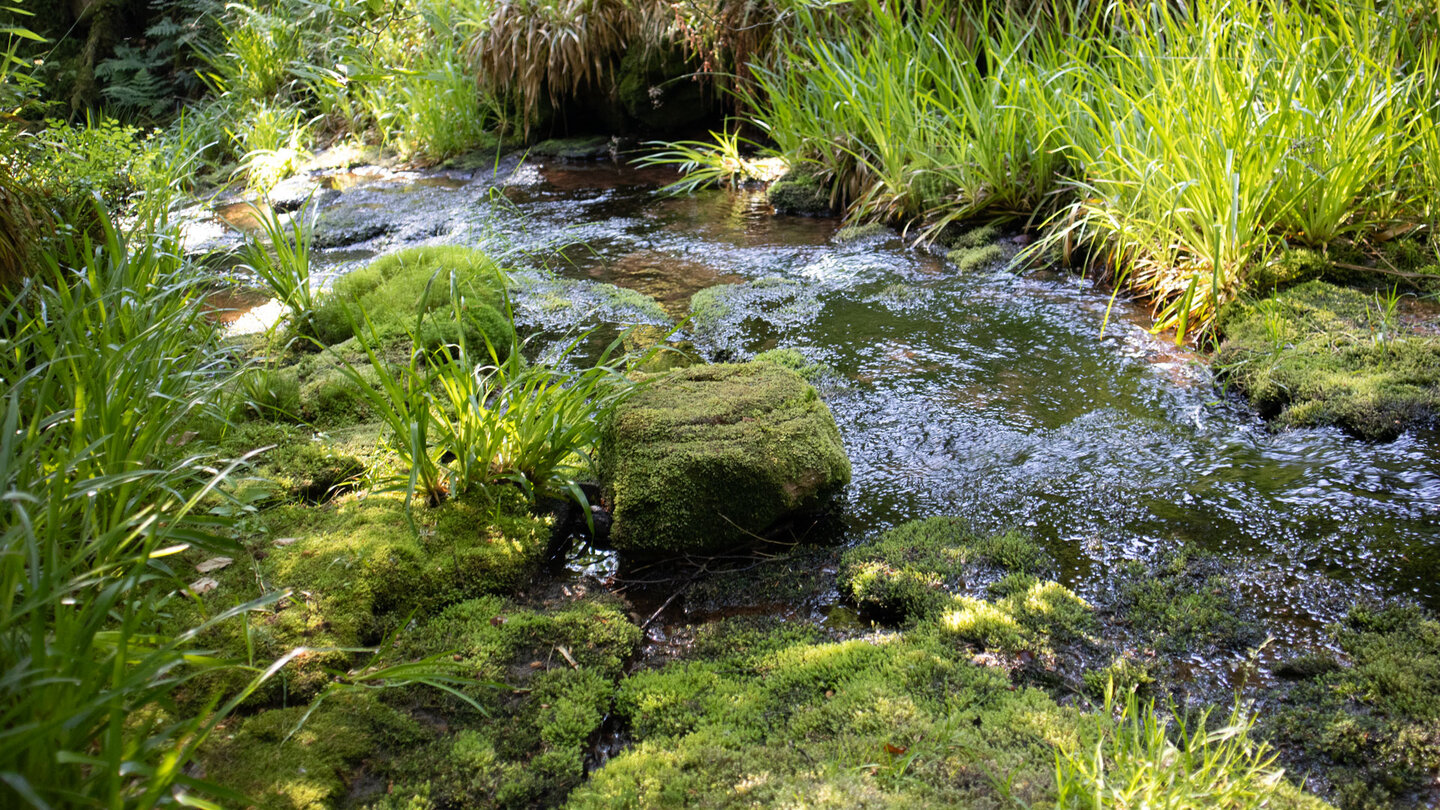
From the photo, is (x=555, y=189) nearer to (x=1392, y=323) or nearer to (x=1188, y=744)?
(x=1392, y=323)

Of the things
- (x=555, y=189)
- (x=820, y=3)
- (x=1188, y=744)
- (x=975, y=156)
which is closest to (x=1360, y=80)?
(x=975, y=156)

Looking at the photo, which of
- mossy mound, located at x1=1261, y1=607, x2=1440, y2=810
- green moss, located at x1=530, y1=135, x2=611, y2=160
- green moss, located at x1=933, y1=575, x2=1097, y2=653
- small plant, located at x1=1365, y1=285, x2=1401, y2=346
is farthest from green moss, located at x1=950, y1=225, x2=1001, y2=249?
green moss, located at x1=530, y1=135, x2=611, y2=160

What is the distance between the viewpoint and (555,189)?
7703 millimetres

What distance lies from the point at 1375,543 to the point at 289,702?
9.29ft

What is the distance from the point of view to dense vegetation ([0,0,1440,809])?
1.49 metres

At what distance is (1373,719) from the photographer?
5.62 ft

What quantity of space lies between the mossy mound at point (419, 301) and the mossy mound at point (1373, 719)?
316 cm

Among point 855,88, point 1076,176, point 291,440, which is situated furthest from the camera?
point 855,88

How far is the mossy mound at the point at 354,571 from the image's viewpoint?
1936 millimetres

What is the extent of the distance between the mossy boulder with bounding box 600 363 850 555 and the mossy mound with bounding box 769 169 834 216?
398cm

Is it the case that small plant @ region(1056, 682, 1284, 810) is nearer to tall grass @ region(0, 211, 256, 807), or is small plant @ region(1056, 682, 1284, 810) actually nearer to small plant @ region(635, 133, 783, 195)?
tall grass @ region(0, 211, 256, 807)

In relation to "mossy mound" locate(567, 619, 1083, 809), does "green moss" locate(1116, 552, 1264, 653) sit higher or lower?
lower

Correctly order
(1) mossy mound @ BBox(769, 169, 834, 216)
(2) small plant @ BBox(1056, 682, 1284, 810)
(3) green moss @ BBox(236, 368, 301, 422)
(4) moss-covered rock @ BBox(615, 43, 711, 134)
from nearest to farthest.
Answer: (2) small plant @ BBox(1056, 682, 1284, 810) < (3) green moss @ BBox(236, 368, 301, 422) < (1) mossy mound @ BBox(769, 169, 834, 216) < (4) moss-covered rock @ BBox(615, 43, 711, 134)

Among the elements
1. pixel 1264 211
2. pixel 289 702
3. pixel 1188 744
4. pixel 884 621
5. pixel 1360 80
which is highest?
pixel 1360 80
